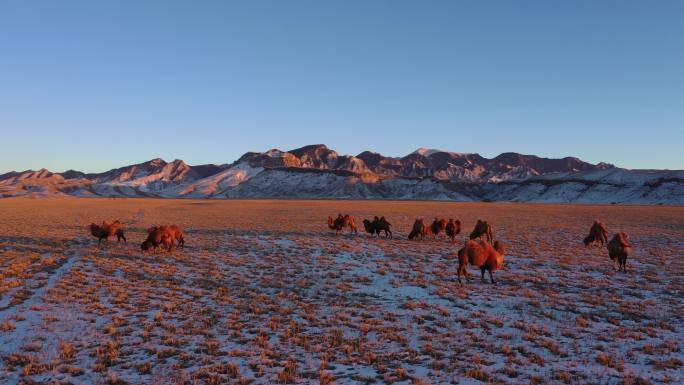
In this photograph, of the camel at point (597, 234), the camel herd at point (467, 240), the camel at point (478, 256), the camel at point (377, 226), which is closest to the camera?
the camel at point (478, 256)

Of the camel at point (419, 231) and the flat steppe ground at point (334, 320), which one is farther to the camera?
the camel at point (419, 231)

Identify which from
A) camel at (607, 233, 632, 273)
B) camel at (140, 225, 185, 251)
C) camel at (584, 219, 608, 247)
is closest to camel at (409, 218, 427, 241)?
camel at (584, 219, 608, 247)

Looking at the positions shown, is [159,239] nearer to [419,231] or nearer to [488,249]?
[419,231]

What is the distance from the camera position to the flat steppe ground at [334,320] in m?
7.38

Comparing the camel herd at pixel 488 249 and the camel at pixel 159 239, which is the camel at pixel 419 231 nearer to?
the camel herd at pixel 488 249

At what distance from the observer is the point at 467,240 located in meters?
22.6

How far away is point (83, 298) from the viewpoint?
11.9m

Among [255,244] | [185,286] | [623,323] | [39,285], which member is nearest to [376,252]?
[255,244]

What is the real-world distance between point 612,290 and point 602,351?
5.73 metres

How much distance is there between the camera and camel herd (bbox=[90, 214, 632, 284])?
1344 cm

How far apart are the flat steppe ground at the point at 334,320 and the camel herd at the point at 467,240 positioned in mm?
774

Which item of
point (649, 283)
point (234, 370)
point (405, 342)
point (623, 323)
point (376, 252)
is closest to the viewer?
point (234, 370)

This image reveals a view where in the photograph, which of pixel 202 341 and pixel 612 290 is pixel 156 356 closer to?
pixel 202 341

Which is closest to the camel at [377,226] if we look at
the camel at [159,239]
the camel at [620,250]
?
the camel at [159,239]
